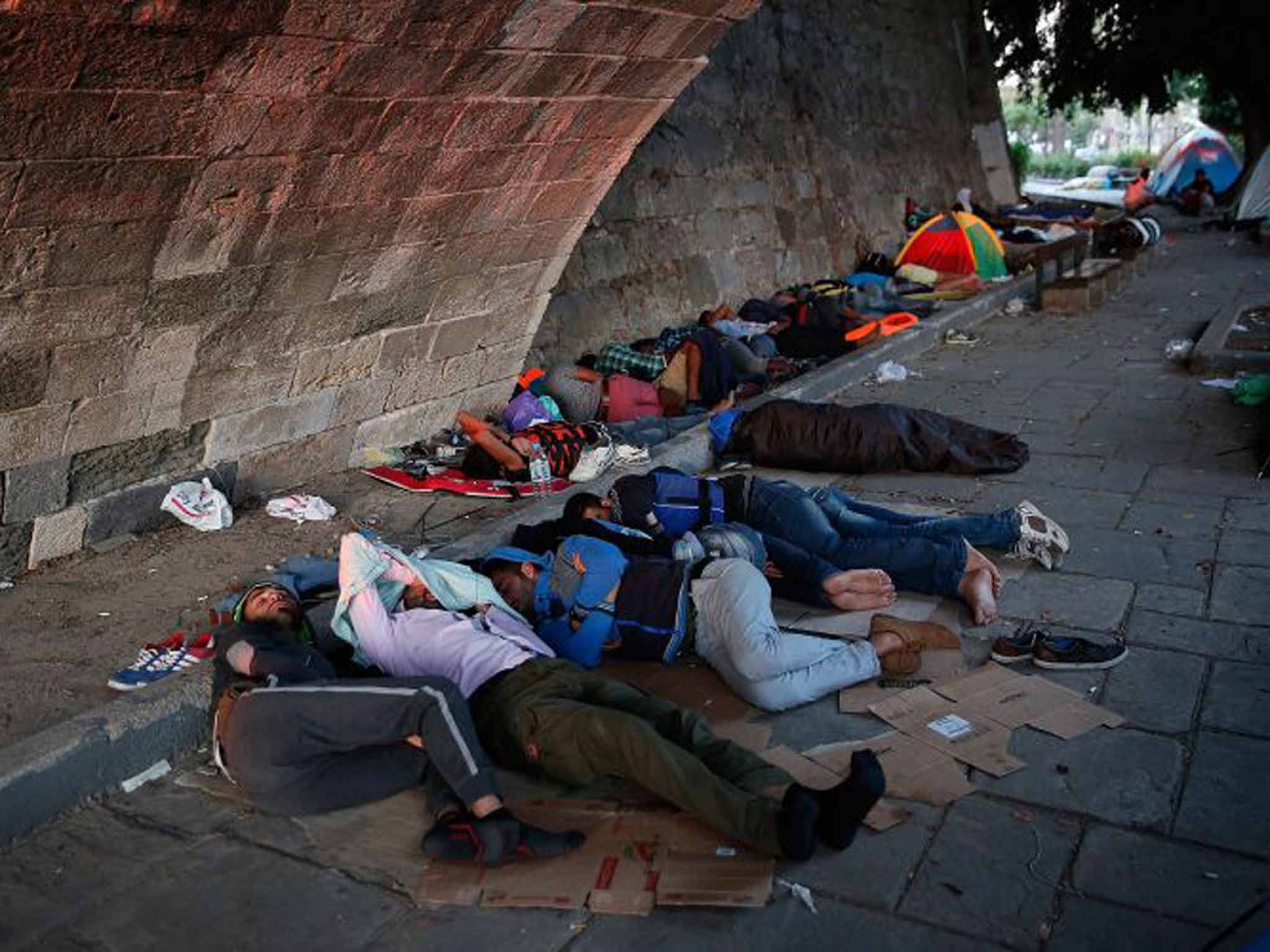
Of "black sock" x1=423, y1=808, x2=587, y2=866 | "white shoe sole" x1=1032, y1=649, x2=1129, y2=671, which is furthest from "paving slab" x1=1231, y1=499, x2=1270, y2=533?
"black sock" x1=423, y1=808, x2=587, y2=866

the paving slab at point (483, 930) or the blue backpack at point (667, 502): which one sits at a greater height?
the blue backpack at point (667, 502)

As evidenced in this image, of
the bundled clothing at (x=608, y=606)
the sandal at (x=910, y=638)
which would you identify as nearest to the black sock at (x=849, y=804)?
the sandal at (x=910, y=638)

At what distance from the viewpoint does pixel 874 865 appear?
3.09 m

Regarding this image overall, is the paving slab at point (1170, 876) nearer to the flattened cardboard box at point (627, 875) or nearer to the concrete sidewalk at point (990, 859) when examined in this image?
the concrete sidewalk at point (990, 859)

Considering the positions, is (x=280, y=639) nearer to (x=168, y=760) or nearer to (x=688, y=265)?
(x=168, y=760)

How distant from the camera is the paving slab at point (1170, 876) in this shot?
2846mm

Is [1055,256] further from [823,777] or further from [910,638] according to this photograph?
[823,777]

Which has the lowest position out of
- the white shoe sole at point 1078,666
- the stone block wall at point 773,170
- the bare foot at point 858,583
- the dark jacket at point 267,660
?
the white shoe sole at point 1078,666

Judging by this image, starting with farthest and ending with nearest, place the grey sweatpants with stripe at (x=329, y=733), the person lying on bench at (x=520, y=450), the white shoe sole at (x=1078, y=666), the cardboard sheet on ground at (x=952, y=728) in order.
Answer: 1. the person lying on bench at (x=520, y=450)
2. the white shoe sole at (x=1078, y=666)
3. the cardboard sheet on ground at (x=952, y=728)
4. the grey sweatpants with stripe at (x=329, y=733)

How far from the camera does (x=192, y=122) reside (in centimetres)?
419

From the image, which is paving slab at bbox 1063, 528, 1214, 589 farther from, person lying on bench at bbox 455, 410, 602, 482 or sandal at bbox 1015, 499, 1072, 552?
person lying on bench at bbox 455, 410, 602, 482

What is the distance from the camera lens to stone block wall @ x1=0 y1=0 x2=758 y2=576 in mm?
3912

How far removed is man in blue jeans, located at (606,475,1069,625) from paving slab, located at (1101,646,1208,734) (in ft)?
2.24

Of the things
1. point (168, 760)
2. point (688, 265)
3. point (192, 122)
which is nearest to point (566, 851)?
point (168, 760)
